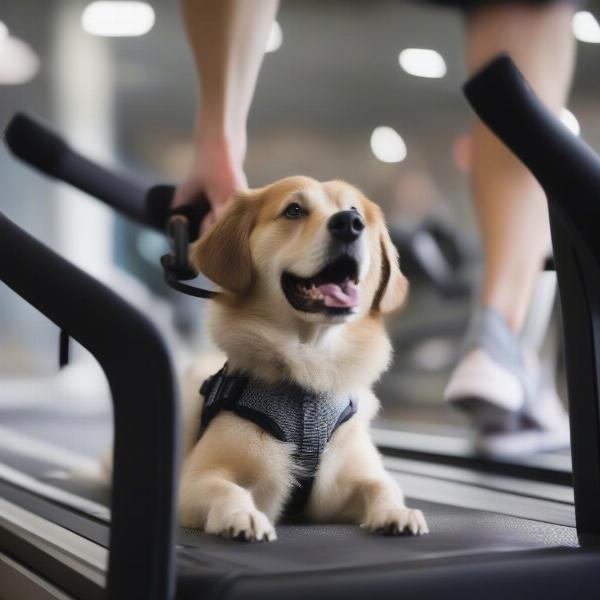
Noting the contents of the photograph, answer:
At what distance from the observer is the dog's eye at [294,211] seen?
1209 millimetres

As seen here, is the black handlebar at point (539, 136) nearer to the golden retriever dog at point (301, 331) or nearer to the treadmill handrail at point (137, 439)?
the golden retriever dog at point (301, 331)

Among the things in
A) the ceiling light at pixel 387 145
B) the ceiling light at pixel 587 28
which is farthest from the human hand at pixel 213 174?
the ceiling light at pixel 387 145

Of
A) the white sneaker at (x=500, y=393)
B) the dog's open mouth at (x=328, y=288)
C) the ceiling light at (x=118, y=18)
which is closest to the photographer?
the dog's open mouth at (x=328, y=288)

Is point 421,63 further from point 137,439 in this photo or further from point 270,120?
point 137,439

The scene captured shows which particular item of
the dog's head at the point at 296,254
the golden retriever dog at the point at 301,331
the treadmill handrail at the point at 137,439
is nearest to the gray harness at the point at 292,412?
the golden retriever dog at the point at 301,331

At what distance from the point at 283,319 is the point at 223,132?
55 centimetres

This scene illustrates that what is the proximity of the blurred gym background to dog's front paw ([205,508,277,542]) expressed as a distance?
358 cm

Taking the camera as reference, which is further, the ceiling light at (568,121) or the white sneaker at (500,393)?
the white sneaker at (500,393)

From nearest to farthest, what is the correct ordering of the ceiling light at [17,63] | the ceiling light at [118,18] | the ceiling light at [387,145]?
the ceiling light at [17,63]
the ceiling light at [118,18]
the ceiling light at [387,145]

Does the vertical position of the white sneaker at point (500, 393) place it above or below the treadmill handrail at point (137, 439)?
above

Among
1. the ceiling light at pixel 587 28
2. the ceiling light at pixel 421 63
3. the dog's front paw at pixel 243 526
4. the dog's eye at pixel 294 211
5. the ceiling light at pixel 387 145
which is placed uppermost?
the ceiling light at pixel 421 63

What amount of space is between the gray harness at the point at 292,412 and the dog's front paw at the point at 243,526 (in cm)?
14

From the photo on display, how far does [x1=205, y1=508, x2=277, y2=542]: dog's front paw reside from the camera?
104cm

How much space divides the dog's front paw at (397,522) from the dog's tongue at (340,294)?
27cm
